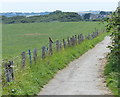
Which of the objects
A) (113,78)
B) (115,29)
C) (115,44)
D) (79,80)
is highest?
(115,29)

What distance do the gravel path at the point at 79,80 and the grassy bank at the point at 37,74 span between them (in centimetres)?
33

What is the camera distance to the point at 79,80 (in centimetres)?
1652

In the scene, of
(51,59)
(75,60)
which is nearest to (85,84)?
(51,59)

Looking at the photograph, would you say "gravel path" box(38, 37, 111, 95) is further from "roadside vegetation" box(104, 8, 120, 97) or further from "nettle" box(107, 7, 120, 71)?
"nettle" box(107, 7, 120, 71)

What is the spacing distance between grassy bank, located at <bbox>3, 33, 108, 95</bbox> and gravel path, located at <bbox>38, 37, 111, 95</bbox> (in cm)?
33

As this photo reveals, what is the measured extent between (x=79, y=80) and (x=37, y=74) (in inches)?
77.6

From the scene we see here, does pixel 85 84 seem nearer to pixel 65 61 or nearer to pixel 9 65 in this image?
pixel 9 65

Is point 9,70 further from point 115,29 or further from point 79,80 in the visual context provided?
point 115,29

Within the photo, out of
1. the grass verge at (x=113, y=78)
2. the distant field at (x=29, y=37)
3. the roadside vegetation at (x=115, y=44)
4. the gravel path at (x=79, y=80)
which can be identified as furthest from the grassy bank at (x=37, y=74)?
the distant field at (x=29, y=37)

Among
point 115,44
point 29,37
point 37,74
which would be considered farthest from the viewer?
point 29,37

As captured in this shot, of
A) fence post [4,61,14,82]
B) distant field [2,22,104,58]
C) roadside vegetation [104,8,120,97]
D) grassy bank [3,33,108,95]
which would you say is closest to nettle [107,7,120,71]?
roadside vegetation [104,8,120,97]

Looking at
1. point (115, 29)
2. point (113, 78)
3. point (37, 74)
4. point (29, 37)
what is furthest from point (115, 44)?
point (29, 37)

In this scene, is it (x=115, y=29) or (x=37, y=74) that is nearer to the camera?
(x=115, y=29)

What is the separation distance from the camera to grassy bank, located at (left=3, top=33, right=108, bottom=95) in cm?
1343
